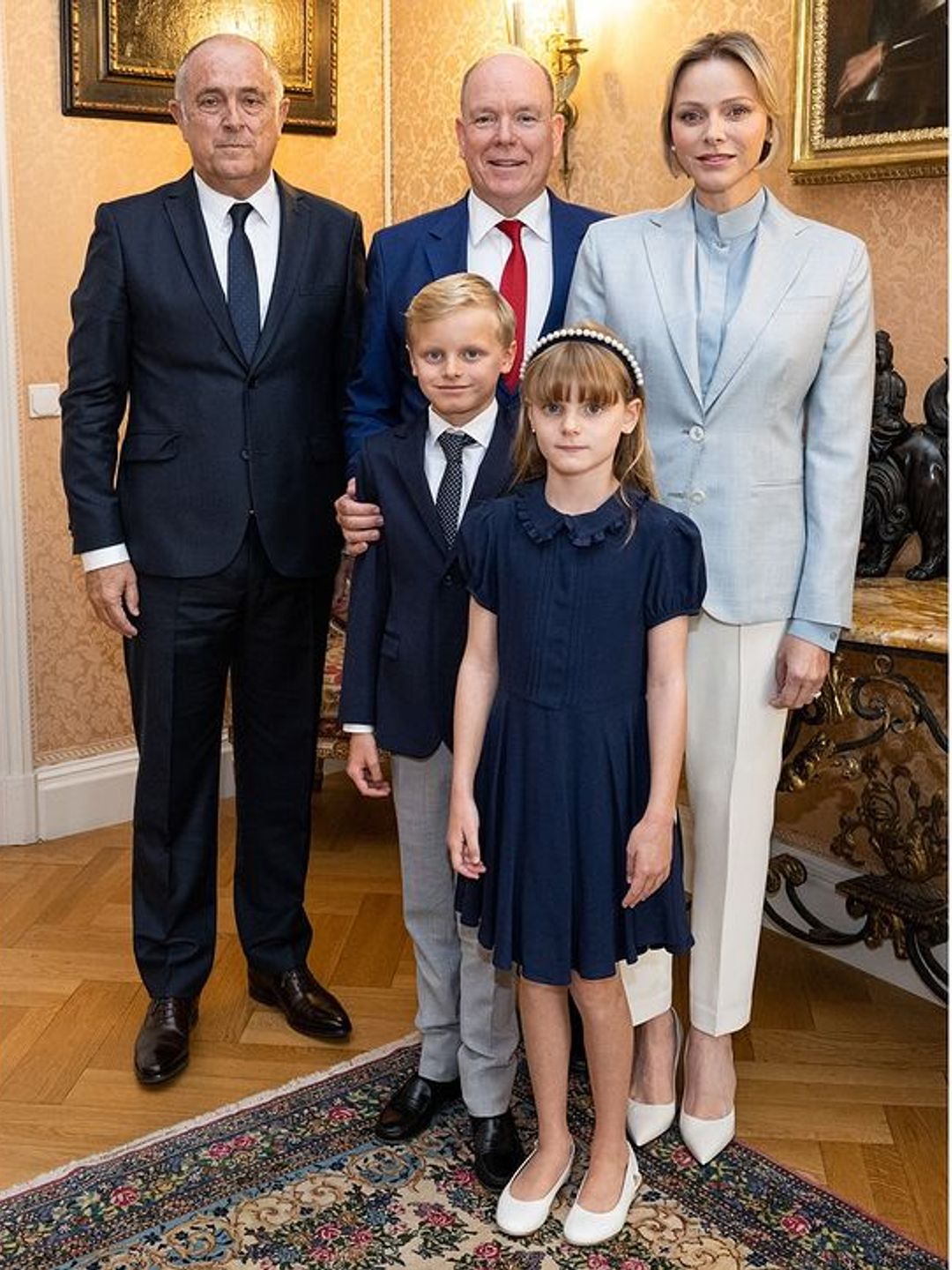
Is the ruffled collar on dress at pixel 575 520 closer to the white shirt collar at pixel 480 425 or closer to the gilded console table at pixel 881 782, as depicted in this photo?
the white shirt collar at pixel 480 425

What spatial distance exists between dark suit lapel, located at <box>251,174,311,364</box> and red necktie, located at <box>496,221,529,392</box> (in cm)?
37

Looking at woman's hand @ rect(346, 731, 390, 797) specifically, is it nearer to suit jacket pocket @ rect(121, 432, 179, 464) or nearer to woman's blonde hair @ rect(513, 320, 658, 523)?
woman's blonde hair @ rect(513, 320, 658, 523)

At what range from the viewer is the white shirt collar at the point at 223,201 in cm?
260

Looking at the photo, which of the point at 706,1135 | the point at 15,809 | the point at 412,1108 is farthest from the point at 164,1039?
the point at 15,809

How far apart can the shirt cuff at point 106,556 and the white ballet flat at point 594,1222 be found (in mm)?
1247

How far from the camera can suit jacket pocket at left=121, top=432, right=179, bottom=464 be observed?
8.49 feet

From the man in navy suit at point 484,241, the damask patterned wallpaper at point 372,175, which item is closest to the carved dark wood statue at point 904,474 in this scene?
the damask patterned wallpaper at point 372,175

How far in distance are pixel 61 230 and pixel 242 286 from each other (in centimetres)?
135

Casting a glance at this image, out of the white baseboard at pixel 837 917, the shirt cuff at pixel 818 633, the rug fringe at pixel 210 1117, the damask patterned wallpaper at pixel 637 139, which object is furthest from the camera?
the white baseboard at pixel 837 917

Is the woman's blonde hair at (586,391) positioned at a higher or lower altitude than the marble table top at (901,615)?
higher

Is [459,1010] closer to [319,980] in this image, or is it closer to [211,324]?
[319,980]

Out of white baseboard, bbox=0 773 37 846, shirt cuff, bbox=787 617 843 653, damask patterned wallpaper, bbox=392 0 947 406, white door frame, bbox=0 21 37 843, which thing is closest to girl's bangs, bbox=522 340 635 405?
shirt cuff, bbox=787 617 843 653

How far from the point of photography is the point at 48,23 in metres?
3.66

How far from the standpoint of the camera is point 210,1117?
257 centimetres
